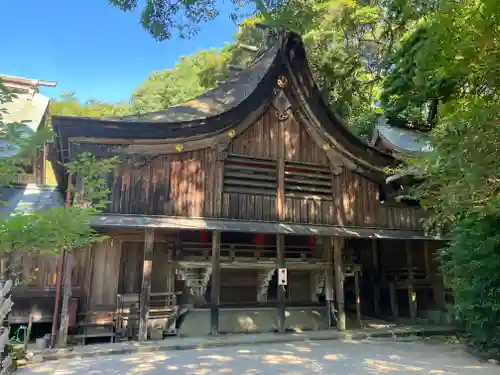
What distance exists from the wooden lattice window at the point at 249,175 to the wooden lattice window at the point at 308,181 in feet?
1.76

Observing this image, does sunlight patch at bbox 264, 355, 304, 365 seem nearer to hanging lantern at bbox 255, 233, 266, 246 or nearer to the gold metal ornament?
hanging lantern at bbox 255, 233, 266, 246

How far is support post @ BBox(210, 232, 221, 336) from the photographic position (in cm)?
1052

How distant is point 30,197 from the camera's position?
1255cm

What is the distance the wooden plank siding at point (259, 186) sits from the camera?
33.8 feet

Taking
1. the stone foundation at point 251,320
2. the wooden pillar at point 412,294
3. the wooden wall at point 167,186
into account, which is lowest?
the stone foundation at point 251,320

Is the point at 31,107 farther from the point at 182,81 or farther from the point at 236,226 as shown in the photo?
the point at 182,81

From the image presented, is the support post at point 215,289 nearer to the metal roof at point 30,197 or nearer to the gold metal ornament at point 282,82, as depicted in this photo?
the metal roof at point 30,197

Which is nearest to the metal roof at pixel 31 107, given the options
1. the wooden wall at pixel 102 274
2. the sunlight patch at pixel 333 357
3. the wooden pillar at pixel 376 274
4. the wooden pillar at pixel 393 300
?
the wooden wall at pixel 102 274

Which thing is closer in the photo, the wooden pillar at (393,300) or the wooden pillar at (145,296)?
the wooden pillar at (145,296)

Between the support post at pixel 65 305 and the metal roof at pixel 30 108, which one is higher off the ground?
the metal roof at pixel 30 108

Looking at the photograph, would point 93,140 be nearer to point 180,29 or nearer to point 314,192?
point 180,29

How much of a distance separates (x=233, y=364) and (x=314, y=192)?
20.6ft

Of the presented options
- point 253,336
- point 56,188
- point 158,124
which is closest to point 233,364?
point 253,336

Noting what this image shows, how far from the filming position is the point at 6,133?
4.77 m
